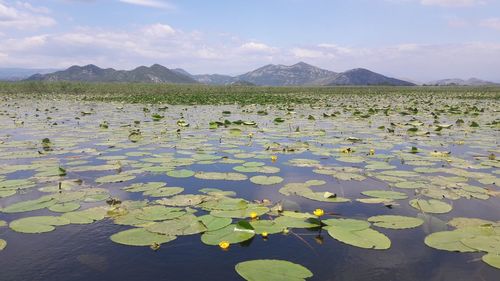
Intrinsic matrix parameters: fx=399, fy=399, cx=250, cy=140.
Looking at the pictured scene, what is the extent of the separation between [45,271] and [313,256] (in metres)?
1.95

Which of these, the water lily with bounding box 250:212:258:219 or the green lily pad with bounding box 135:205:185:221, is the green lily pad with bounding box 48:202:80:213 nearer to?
the green lily pad with bounding box 135:205:185:221

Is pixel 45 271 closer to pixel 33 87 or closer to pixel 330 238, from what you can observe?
pixel 330 238

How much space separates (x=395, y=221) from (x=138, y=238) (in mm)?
2279

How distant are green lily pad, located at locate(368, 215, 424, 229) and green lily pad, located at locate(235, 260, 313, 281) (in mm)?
1246

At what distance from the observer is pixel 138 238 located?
3.24m

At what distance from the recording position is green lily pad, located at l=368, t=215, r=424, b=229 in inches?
140

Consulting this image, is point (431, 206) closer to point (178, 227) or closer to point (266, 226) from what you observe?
point (266, 226)

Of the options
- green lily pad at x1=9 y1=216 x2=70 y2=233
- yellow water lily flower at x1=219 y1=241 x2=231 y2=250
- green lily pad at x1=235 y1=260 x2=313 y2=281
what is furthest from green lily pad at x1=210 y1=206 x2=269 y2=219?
green lily pad at x1=9 y1=216 x2=70 y2=233

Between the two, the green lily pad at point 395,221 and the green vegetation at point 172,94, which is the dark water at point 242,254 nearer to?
the green lily pad at point 395,221

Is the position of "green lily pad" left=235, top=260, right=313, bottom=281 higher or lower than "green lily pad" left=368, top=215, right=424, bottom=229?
lower

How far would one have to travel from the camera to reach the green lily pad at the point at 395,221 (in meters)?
3.57

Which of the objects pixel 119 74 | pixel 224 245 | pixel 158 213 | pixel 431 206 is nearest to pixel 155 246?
pixel 224 245

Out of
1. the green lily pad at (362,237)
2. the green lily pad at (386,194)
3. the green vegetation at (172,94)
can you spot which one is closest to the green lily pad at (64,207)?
the green lily pad at (362,237)

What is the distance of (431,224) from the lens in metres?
3.66
